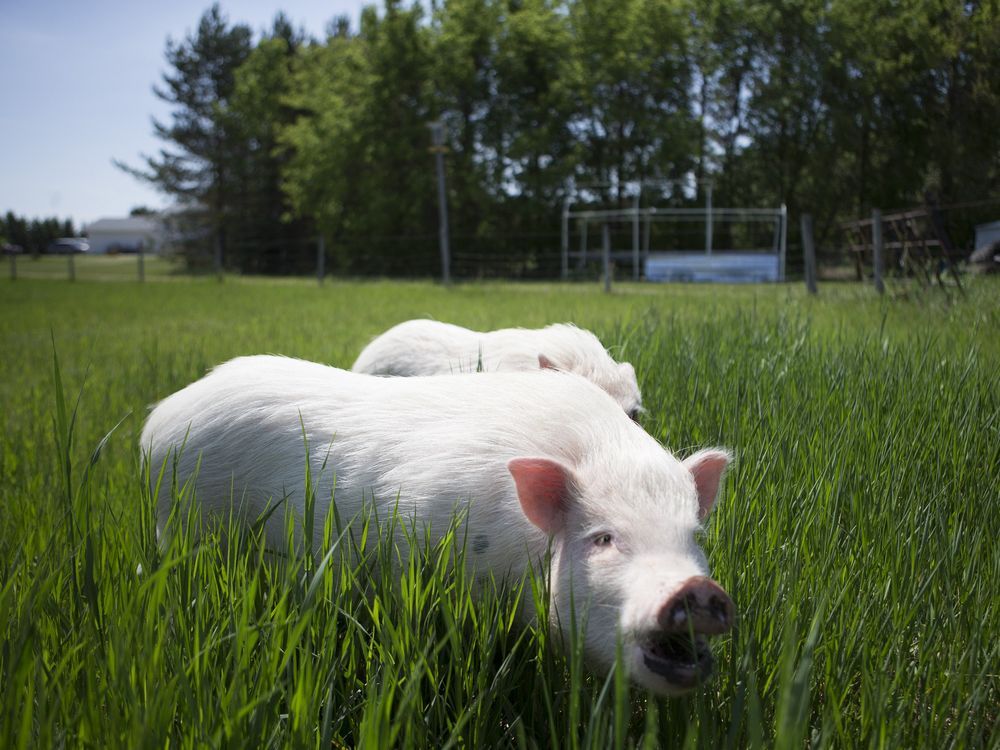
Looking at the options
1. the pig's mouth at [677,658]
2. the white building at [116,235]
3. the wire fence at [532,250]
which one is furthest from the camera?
the white building at [116,235]

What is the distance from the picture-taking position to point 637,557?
1506mm

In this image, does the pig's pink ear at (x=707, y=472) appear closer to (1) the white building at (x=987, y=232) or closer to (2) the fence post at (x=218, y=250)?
(1) the white building at (x=987, y=232)

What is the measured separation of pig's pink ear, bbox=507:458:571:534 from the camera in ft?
5.34

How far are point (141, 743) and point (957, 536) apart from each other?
179 cm

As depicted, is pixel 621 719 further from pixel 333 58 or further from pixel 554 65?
pixel 333 58

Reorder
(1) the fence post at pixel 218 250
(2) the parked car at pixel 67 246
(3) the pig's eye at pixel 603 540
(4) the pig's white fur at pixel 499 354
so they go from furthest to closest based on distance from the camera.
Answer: (2) the parked car at pixel 67 246
(1) the fence post at pixel 218 250
(4) the pig's white fur at pixel 499 354
(3) the pig's eye at pixel 603 540

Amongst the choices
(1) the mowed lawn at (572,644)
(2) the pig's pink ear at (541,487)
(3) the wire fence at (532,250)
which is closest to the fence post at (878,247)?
(1) the mowed lawn at (572,644)

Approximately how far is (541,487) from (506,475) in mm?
198

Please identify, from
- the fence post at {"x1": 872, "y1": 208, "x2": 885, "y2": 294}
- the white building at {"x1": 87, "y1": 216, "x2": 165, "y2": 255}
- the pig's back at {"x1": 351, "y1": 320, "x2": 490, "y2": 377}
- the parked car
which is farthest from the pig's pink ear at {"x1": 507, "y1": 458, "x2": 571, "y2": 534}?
the white building at {"x1": 87, "y1": 216, "x2": 165, "y2": 255}

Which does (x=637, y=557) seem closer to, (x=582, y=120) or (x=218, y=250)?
(x=582, y=120)

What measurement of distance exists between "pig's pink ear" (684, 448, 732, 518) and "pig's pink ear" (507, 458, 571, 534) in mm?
322

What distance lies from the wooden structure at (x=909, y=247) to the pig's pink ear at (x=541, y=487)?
6.18 metres

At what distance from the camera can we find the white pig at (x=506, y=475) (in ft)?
4.61

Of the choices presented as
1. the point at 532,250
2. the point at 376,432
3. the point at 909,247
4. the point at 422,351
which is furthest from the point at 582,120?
the point at 376,432
